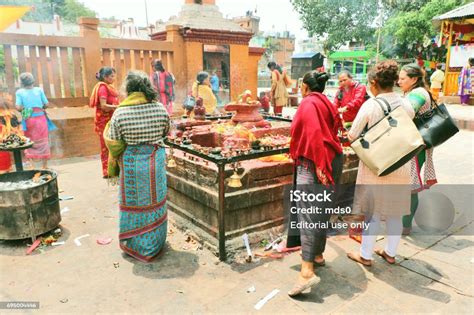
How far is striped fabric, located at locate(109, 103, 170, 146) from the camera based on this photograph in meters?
3.34

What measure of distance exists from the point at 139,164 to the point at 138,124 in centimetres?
40

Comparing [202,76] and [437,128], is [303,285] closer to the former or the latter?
[437,128]

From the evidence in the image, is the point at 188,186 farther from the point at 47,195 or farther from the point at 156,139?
the point at 47,195

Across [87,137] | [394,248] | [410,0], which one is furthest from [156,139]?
[410,0]

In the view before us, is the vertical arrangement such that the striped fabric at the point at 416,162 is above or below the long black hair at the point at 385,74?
below

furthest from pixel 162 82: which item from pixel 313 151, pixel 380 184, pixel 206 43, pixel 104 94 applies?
pixel 380 184

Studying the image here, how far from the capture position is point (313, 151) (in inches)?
115

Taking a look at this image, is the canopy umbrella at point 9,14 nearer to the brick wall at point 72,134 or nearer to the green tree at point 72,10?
the brick wall at point 72,134

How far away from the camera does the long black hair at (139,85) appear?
134 inches

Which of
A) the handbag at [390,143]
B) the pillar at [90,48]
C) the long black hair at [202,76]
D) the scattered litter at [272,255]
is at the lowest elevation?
the scattered litter at [272,255]

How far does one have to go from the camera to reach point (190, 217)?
4316 mm

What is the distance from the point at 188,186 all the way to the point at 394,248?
91.4 inches

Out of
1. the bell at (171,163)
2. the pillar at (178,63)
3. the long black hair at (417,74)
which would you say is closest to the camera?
the long black hair at (417,74)

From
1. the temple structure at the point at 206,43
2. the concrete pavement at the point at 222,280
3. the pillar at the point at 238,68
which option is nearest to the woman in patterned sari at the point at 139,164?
the concrete pavement at the point at 222,280
